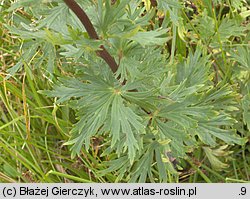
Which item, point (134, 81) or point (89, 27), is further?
point (134, 81)

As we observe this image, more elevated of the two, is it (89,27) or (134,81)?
(89,27)

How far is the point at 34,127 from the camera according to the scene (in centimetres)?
193

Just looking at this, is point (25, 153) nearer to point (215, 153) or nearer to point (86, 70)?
point (86, 70)

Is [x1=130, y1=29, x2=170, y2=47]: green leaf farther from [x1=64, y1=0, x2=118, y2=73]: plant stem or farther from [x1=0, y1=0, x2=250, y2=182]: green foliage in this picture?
[x1=64, y1=0, x2=118, y2=73]: plant stem

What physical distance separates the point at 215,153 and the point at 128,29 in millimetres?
757

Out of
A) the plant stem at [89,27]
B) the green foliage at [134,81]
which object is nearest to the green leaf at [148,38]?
the green foliage at [134,81]

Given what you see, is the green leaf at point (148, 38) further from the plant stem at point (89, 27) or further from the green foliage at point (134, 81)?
the plant stem at point (89, 27)

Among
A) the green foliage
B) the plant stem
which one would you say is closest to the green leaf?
the green foliage

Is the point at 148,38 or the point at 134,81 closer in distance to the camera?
the point at 148,38
